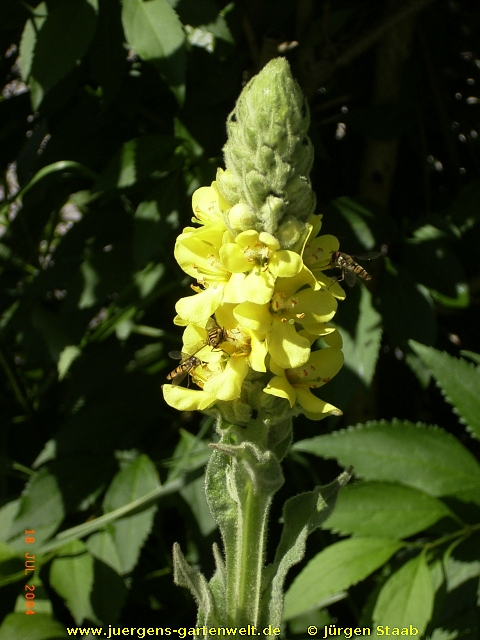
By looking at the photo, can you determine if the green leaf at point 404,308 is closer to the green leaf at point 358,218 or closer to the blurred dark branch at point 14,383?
the green leaf at point 358,218

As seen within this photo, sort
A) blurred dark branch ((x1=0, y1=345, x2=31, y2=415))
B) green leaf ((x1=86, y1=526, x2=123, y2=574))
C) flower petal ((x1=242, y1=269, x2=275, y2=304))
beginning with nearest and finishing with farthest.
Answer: flower petal ((x1=242, y1=269, x2=275, y2=304)) < green leaf ((x1=86, y1=526, x2=123, y2=574)) < blurred dark branch ((x1=0, y1=345, x2=31, y2=415))

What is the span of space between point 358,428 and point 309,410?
0.41m

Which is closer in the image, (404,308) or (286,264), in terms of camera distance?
(286,264)

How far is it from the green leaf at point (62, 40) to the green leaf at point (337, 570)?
1170 millimetres

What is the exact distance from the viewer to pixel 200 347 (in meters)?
1.01

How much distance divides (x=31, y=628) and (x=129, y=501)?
1.14ft

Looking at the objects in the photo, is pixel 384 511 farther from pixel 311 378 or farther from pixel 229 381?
pixel 229 381

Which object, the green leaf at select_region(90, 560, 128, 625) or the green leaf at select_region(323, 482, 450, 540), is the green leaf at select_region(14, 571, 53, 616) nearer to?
the green leaf at select_region(90, 560, 128, 625)

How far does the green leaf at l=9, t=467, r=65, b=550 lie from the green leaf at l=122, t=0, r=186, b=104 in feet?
3.36

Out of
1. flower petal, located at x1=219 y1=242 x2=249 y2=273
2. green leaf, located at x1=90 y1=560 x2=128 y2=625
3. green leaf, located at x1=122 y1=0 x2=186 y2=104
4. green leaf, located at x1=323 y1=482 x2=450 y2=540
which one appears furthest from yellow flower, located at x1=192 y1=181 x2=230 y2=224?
green leaf, located at x1=90 y1=560 x2=128 y2=625

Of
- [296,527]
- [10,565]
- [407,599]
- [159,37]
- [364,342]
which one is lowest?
[407,599]

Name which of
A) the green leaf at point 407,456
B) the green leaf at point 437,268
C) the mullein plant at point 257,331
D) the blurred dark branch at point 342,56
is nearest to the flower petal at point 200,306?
the mullein plant at point 257,331

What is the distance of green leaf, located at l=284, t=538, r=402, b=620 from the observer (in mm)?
1276

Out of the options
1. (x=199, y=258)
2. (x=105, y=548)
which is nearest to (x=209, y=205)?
(x=199, y=258)
